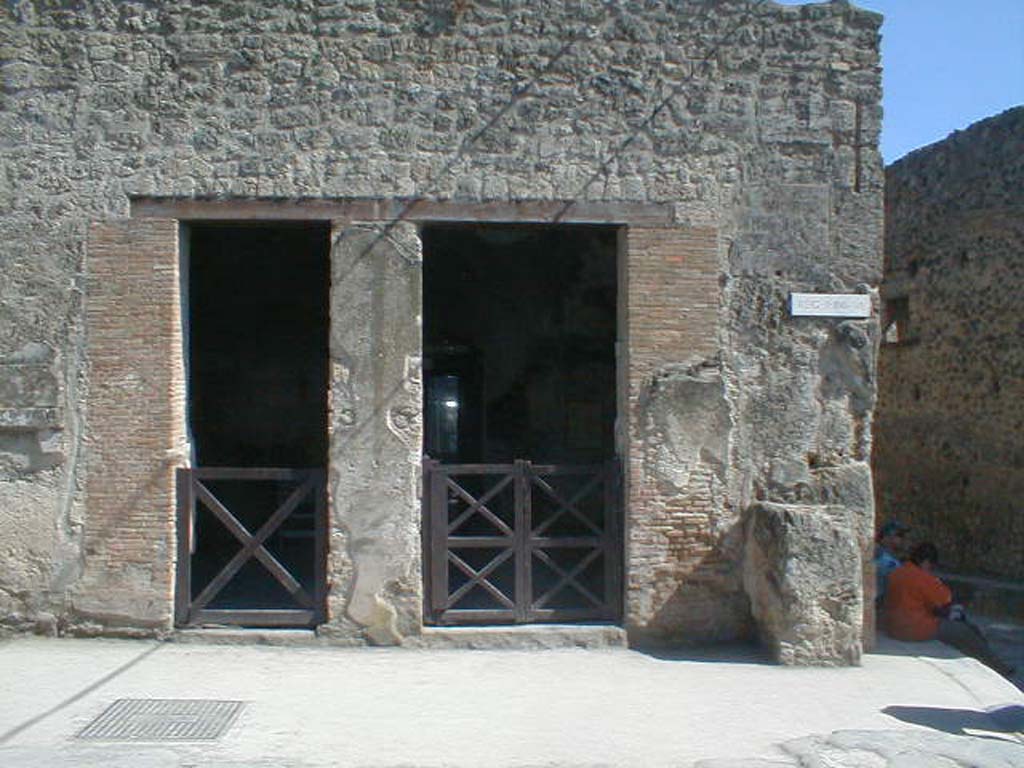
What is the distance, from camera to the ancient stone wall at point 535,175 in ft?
26.3

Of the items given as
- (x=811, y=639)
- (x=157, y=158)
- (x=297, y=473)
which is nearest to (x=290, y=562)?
(x=297, y=473)

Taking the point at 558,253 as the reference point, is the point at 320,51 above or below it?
above

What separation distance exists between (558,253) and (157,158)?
5812mm

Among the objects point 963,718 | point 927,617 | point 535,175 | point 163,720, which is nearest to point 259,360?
point 535,175

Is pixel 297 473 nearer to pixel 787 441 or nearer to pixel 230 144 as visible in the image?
pixel 230 144

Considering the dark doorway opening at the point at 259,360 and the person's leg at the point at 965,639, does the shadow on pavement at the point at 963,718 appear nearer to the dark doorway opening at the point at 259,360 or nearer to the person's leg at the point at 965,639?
the person's leg at the point at 965,639

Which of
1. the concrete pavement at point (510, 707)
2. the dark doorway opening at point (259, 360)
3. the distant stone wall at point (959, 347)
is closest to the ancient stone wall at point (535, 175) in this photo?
the concrete pavement at point (510, 707)

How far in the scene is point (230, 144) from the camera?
26.4 ft

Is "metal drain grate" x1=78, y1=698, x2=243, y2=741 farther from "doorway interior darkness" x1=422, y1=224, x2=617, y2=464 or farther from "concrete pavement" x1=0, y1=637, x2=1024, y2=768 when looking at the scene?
"doorway interior darkness" x1=422, y1=224, x2=617, y2=464

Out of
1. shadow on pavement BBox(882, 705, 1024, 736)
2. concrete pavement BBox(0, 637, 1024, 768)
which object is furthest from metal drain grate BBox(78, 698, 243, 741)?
shadow on pavement BBox(882, 705, 1024, 736)

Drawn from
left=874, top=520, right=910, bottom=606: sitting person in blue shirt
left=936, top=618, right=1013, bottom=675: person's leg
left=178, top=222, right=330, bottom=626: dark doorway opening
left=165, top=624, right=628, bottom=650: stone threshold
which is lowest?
left=936, top=618, right=1013, bottom=675: person's leg

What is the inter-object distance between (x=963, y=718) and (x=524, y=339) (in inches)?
286

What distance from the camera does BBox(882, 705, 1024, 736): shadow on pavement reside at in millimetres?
6527

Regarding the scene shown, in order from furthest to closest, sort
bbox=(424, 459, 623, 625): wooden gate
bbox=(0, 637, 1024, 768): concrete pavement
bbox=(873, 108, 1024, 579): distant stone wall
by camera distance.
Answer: bbox=(873, 108, 1024, 579): distant stone wall < bbox=(424, 459, 623, 625): wooden gate < bbox=(0, 637, 1024, 768): concrete pavement
